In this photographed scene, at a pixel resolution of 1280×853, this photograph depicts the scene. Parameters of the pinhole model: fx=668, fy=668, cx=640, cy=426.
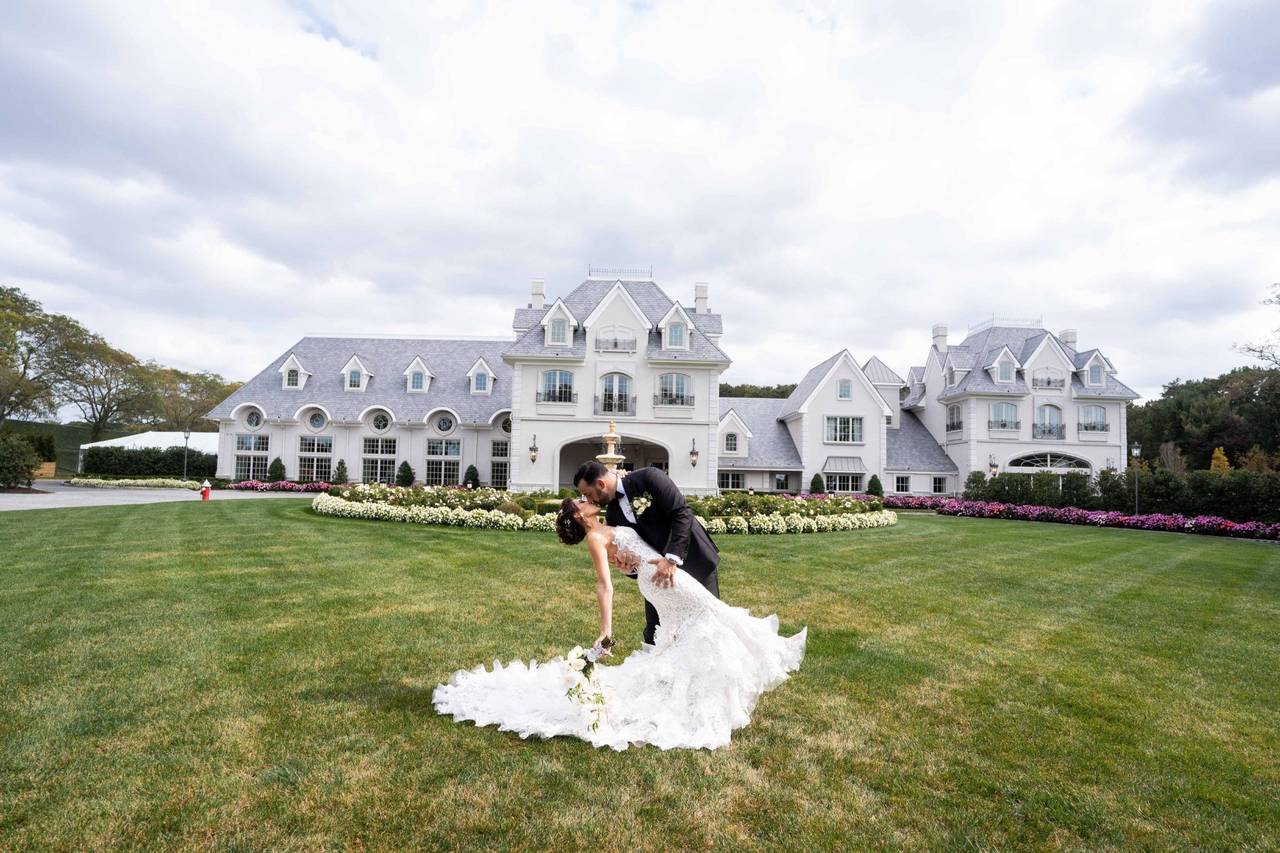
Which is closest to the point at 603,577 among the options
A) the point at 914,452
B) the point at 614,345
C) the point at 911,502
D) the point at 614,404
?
the point at 614,404

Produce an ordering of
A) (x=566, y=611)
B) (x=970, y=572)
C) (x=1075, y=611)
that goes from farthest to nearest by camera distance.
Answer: (x=970, y=572), (x=1075, y=611), (x=566, y=611)

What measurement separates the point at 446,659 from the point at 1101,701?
546 cm

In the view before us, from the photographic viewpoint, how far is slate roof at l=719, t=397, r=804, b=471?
35.7 metres

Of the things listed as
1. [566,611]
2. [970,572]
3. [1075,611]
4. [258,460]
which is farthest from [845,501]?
[258,460]

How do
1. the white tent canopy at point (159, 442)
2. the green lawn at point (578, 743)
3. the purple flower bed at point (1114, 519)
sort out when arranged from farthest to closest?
the white tent canopy at point (159, 442), the purple flower bed at point (1114, 519), the green lawn at point (578, 743)

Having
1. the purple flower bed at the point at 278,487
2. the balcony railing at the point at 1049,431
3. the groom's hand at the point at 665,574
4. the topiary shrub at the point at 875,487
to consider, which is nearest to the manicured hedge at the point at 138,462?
the purple flower bed at the point at 278,487

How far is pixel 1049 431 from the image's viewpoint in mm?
36812

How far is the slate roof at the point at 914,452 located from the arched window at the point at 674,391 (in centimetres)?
1358

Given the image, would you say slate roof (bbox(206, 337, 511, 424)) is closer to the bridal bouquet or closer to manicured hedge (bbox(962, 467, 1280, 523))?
manicured hedge (bbox(962, 467, 1280, 523))

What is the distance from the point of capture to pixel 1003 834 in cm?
335

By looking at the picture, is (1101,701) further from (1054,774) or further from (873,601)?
(873,601)

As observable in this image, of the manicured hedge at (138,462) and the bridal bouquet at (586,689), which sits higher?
the manicured hedge at (138,462)

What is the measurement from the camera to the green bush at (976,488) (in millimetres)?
30475

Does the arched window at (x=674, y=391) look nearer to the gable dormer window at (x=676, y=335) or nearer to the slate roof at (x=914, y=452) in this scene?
the gable dormer window at (x=676, y=335)
